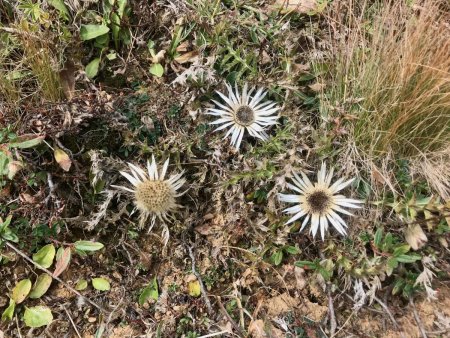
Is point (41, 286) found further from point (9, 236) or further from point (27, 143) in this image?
point (27, 143)

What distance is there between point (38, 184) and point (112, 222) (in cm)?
38

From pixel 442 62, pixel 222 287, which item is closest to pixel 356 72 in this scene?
pixel 442 62

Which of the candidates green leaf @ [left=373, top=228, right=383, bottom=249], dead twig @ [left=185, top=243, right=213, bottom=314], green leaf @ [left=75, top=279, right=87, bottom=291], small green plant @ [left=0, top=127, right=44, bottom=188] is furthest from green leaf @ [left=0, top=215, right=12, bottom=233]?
green leaf @ [left=373, top=228, right=383, bottom=249]

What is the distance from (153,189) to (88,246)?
1.19 ft

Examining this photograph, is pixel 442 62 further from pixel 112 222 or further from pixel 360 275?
pixel 112 222

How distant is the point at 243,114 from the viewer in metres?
2.27

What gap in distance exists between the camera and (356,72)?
2.31m

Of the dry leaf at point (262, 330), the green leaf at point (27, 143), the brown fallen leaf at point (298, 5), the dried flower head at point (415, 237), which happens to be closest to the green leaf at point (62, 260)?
the green leaf at point (27, 143)

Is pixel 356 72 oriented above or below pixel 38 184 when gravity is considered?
above

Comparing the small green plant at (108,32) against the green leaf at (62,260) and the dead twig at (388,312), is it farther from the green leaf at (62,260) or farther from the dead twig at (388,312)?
the dead twig at (388,312)

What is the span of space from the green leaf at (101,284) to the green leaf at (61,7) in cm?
125

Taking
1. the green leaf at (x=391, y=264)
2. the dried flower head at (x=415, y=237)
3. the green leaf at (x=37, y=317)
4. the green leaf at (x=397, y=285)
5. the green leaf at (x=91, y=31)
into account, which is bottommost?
the green leaf at (x=37, y=317)

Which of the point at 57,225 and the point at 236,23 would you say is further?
the point at 236,23

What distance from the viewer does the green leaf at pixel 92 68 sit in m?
2.31
